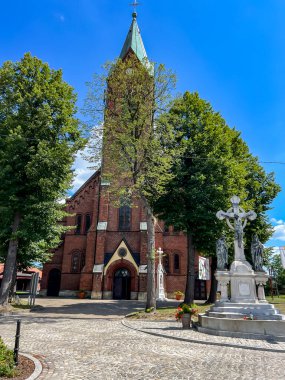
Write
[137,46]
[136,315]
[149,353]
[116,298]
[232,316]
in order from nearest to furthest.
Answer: [149,353] < [232,316] < [136,315] < [116,298] < [137,46]

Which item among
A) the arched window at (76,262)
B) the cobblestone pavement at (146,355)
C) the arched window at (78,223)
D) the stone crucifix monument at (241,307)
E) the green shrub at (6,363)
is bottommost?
the cobblestone pavement at (146,355)

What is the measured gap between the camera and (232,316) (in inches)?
416

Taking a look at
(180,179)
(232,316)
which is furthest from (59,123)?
(232,316)

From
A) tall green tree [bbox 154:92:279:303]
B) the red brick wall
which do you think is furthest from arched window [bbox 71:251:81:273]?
tall green tree [bbox 154:92:279:303]

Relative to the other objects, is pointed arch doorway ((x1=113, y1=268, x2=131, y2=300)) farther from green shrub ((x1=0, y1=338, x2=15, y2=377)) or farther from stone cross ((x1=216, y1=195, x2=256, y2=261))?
green shrub ((x1=0, y1=338, x2=15, y2=377))

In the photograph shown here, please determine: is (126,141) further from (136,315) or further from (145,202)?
(136,315)

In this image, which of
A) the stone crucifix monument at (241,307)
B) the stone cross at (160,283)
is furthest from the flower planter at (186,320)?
the stone cross at (160,283)

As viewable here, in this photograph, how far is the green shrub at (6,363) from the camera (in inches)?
195

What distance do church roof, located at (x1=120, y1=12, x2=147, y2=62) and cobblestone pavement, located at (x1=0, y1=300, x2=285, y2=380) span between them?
36.4 m

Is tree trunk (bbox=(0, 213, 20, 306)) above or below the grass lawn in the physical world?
above

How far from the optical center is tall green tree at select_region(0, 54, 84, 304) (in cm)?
1551

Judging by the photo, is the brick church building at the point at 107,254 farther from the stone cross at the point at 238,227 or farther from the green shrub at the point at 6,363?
the green shrub at the point at 6,363

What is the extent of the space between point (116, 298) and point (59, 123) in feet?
66.8

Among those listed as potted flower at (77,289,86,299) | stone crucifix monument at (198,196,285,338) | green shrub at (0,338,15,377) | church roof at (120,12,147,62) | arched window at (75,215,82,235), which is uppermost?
church roof at (120,12,147,62)
